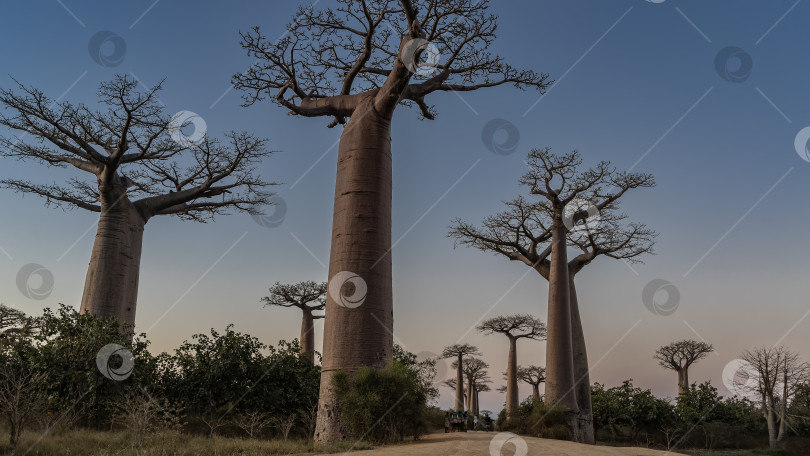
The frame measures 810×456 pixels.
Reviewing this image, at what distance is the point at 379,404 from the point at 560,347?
9.15 m

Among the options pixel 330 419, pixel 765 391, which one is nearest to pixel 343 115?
pixel 330 419

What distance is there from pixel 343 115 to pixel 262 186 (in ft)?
20.5

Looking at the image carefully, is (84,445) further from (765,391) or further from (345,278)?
(765,391)

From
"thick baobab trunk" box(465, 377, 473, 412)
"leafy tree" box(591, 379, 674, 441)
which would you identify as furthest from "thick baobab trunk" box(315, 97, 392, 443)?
"thick baobab trunk" box(465, 377, 473, 412)

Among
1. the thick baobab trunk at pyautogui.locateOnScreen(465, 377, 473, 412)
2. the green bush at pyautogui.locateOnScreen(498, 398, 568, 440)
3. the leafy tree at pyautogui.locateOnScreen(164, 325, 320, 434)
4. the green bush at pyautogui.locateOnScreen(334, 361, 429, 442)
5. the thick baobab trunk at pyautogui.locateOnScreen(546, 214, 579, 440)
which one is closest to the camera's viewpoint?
the green bush at pyautogui.locateOnScreen(334, 361, 429, 442)

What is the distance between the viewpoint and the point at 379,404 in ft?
23.9

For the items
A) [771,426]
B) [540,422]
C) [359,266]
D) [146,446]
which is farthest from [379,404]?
[771,426]

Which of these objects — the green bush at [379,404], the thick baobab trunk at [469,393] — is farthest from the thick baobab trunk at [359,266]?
the thick baobab trunk at [469,393]

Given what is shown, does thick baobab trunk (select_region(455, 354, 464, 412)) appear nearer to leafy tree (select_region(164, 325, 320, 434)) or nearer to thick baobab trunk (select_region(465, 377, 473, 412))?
thick baobab trunk (select_region(465, 377, 473, 412))

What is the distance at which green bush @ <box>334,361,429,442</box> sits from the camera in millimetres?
7277

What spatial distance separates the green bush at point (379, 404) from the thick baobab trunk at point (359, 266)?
0.68ft

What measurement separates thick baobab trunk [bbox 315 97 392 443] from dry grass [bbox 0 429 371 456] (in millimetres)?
741

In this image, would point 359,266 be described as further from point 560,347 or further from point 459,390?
point 459,390

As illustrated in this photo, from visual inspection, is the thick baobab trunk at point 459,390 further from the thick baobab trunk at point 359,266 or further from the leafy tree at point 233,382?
the thick baobab trunk at point 359,266
